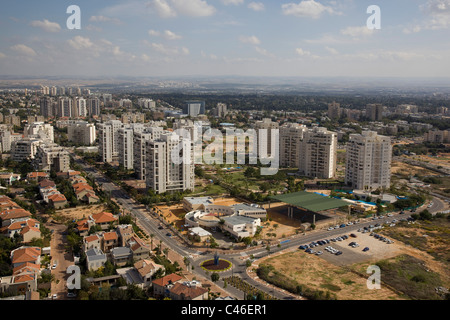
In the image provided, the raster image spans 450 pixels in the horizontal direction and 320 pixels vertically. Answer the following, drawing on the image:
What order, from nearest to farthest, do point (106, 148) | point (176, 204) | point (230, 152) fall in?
1. point (176, 204)
2. point (106, 148)
3. point (230, 152)

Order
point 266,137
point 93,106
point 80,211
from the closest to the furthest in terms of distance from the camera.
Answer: point 80,211, point 266,137, point 93,106

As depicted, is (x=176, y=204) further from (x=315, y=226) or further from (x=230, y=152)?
(x=230, y=152)

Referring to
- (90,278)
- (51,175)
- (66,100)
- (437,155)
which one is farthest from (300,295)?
(66,100)

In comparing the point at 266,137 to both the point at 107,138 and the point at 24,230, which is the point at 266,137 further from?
the point at 24,230

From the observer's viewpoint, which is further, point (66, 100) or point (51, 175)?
point (66, 100)

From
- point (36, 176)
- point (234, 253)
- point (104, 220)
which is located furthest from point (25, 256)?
point (36, 176)

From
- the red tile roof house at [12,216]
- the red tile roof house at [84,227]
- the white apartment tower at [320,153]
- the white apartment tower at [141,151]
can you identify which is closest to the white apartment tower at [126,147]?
the white apartment tower at [141,151]

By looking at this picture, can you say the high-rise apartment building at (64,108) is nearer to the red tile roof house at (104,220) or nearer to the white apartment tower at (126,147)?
the white apartment tower at (126,147)
